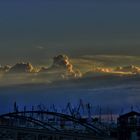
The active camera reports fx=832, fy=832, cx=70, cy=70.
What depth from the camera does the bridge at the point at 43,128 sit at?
158500mm

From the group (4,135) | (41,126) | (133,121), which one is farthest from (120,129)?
(4,135)

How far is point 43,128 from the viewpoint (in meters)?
176

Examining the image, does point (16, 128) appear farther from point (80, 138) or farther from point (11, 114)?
point (80, 138)

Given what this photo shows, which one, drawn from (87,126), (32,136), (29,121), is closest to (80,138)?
(87,126)

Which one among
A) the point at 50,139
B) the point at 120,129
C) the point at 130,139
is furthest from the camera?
the point at 50,139

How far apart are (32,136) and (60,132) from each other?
2384cm

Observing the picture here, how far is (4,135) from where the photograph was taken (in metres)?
190

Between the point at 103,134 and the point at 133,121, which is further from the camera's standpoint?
the point at 133,121

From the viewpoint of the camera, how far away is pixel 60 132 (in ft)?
545

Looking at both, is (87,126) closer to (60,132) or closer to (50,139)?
(60,132)

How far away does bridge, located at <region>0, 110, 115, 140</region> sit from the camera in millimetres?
158500

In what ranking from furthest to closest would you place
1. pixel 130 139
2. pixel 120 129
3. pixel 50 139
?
pixel 50 139 < pixel 120 129 < pixel 130 139

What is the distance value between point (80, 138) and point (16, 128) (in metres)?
21.1

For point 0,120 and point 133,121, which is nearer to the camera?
point 133,121
